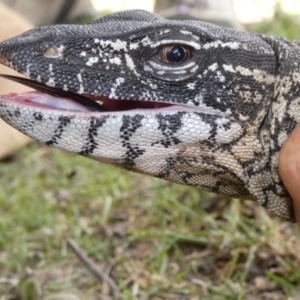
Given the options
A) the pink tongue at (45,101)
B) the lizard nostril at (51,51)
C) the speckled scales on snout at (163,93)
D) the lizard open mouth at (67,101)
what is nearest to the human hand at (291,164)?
the speckled scales on snout at (163,93)

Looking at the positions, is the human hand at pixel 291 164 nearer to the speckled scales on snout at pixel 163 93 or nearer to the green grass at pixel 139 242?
the speckled scales on snout at pixel 163 93

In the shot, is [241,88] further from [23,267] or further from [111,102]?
[23,267]

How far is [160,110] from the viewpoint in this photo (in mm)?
2398

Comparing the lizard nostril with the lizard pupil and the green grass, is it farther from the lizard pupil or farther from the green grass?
the green grass

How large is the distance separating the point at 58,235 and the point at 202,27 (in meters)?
2.14

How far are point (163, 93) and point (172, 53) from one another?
0.16 meters

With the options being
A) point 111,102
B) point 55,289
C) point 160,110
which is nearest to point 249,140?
point 160,110

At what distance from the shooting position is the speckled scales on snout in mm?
2350

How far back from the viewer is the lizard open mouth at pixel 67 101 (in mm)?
2402

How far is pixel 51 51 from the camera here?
2350 mm

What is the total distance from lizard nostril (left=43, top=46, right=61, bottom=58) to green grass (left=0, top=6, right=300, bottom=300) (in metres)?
1.50

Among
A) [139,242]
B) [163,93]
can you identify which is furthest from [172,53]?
[139,242]

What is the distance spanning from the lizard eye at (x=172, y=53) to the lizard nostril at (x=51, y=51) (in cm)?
41

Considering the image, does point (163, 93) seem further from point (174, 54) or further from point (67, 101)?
point (67, 101)
